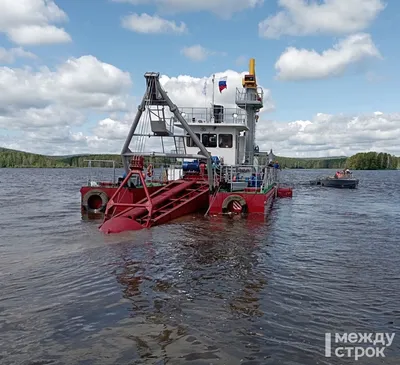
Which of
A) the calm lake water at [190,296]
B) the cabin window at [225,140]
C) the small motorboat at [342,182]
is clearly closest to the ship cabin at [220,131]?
the cabin window at [225,140]

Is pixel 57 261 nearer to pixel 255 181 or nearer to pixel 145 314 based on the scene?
pixel 145 314

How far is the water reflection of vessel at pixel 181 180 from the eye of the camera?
14.9 metres

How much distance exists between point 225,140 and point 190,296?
15.9 meters

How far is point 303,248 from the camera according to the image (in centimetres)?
1172

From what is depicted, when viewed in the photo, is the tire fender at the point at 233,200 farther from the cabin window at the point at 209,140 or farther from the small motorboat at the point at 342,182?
the small motorboat at the point at 342,182

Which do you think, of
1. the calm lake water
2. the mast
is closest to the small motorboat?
the mast

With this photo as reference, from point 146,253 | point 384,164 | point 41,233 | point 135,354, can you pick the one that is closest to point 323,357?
point 135,354

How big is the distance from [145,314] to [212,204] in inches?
447

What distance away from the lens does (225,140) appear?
72.9ft

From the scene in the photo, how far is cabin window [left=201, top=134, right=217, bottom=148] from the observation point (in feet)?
73.1

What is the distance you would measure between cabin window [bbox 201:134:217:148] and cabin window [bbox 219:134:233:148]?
13.7 inches

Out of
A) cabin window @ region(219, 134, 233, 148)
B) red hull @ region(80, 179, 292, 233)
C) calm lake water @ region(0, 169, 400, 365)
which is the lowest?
calm lake water @ region(0, 169, 400, 365)

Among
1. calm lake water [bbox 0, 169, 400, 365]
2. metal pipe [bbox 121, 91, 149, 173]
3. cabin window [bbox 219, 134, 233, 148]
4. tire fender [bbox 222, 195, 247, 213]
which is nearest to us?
calm lake water [bbox 0, 169, 400, 365]

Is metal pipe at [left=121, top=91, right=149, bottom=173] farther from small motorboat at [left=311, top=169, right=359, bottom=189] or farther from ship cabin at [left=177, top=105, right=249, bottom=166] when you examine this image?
small motorboat at [left=311, top=169, right=359, bottom=189]
